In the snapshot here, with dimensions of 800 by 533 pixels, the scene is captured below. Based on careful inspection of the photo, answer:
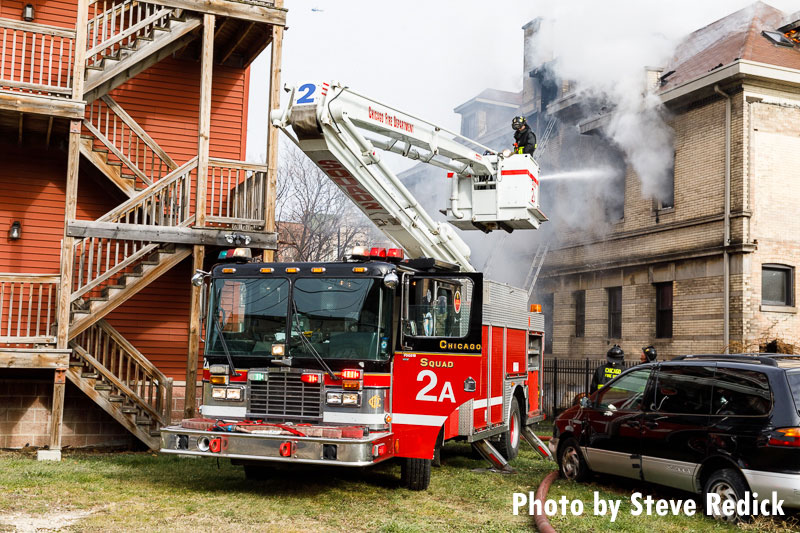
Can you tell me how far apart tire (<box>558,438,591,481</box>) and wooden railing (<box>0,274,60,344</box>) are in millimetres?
7356

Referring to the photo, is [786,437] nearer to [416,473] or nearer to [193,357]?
[416,473]

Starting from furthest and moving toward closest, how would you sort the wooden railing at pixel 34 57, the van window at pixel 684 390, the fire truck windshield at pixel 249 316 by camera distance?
1. the wooden railing at pixel 34 57
2. the fire truck windshield at pixel 249 316
3. the van window at pixel 684 390

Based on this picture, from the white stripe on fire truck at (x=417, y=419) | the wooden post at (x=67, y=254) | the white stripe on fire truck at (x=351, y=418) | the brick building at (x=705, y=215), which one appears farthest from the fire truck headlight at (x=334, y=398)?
the brick building at (x=705, y=215)

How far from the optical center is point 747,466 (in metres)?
7.27

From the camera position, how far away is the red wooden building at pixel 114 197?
12.1m

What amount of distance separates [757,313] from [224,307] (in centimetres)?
1348

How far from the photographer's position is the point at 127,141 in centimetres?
1440

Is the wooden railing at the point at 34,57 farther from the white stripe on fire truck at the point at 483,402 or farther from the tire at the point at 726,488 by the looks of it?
the tire at the point at 726,488

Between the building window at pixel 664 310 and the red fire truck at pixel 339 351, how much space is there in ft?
40.1

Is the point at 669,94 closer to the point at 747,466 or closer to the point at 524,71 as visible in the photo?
the point at 524,71

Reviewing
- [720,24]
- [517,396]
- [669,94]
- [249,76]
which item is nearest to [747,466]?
[517,396]

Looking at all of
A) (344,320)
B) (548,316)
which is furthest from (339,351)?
(548,316)

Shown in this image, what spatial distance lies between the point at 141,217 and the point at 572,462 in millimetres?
8419

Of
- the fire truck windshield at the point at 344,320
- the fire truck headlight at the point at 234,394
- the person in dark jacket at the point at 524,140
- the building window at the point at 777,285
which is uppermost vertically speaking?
the person in dark jacket at the point at 524,140
